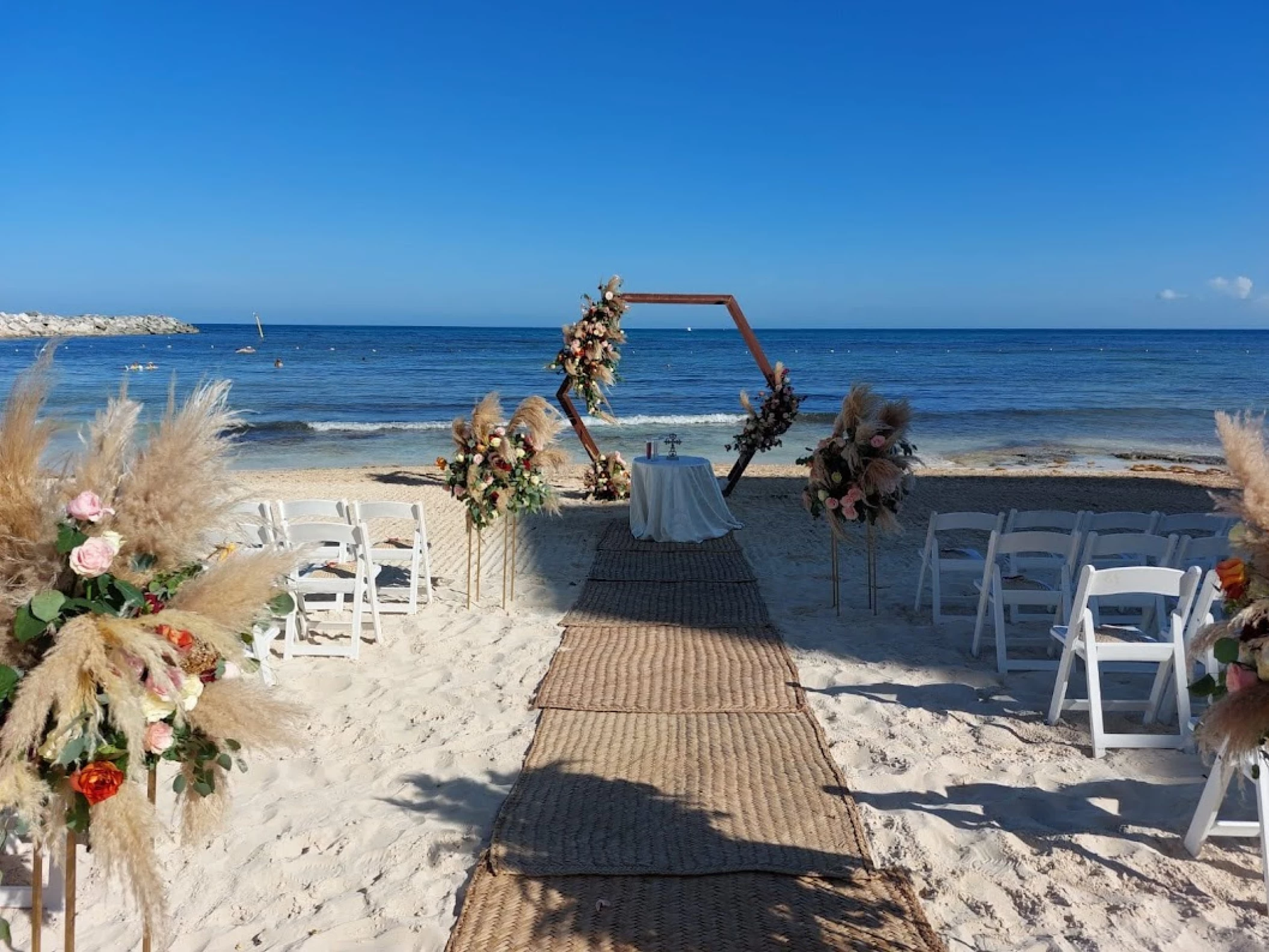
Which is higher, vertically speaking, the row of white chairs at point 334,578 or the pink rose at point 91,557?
the pink rose at point 91,557

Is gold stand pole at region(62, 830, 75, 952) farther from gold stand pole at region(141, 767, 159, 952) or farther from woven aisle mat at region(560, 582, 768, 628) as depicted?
woven aisle mat at region(560, 582, 768, 628)

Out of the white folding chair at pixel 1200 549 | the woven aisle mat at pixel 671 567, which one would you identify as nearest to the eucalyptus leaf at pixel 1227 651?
the white folding chair at pixel 1200 549

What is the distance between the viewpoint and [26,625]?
185cm

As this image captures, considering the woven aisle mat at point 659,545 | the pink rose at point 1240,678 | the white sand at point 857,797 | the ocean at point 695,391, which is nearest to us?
the pink rose at point 1240,678

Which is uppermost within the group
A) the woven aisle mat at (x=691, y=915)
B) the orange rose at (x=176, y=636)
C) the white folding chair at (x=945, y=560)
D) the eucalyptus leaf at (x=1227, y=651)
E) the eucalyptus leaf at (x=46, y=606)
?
the eucalyptus leaf at (x=46, y=606)

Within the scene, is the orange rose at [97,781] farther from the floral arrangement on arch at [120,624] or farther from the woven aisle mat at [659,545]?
the woven aisle mat at [659,545]

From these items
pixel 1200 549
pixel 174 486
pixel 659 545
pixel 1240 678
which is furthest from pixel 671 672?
pixel 174 486

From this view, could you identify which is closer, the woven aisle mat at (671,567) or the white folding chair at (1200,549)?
the white folding chair at (1200,549)

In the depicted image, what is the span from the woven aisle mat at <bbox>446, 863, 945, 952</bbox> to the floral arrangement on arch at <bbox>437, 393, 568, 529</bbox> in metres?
3.84

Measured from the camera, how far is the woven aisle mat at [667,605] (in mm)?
6609

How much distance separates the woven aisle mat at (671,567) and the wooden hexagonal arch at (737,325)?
244cm

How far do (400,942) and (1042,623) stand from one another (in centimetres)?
523

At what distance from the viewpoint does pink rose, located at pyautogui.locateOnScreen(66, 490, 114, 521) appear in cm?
191

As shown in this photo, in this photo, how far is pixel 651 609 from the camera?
22.8ft
